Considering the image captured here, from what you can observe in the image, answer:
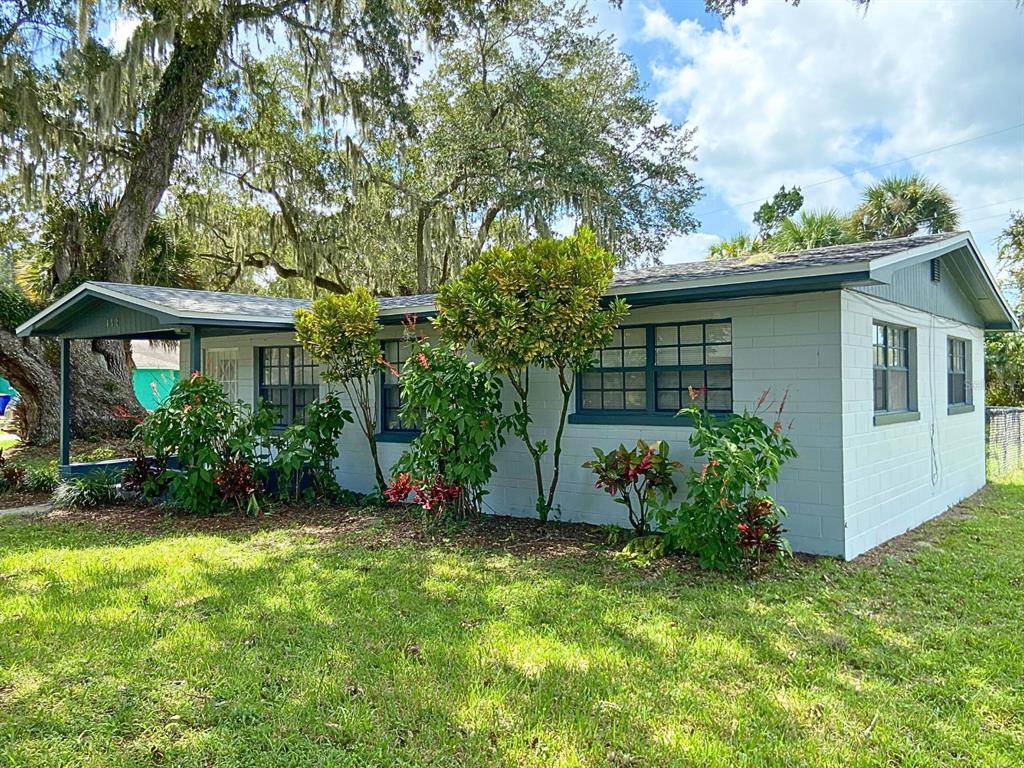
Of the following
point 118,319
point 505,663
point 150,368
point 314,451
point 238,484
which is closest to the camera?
point 505,663

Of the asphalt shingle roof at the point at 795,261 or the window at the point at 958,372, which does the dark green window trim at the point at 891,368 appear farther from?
the window at the point at 958,372

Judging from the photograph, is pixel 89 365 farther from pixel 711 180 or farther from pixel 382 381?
pixel 711 180

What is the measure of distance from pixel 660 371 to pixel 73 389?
1411cm

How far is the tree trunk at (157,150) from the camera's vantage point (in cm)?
1473

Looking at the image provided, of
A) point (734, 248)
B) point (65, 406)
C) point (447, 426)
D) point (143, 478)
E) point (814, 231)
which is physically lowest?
point (143, 478)

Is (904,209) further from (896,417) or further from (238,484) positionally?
(238,484)

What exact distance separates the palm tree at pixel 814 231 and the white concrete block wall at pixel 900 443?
6.51 m

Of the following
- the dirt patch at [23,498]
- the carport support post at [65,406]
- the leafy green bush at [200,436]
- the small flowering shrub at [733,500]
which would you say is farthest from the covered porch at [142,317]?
the small flowering shrub at [733,500]

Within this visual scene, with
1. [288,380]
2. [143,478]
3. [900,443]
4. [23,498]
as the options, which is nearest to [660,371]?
[900,443]

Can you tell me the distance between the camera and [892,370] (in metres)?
7.52

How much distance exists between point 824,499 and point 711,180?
17266 millimetres

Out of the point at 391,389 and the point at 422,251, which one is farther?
the point at 422,251

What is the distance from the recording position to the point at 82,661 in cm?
398

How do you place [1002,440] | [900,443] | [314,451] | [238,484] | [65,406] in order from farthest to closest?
[1002,440] → [65,406] → [314,451] → [238,484] → [900,443]
